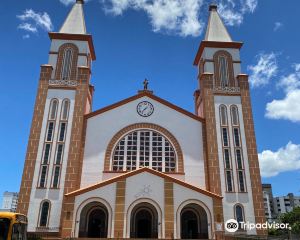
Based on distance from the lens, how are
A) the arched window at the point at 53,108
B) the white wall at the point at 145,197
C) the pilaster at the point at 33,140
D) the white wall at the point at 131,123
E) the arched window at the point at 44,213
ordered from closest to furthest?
the white wall at the point at 145,197
the arched window at the point at 44,213
the pilaster at the point at 33,140
the white wall at the point at 131,123
the arched window at the point at 53,108

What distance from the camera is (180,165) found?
81.8 feet

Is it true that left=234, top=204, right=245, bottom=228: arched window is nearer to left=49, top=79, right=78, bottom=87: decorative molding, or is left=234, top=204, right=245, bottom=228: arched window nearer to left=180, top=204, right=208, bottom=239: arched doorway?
left=180, top=204, right=208, bottom=239: arched doorway

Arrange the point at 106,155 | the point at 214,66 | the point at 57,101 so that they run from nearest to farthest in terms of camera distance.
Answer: the point at 106,155
the point at 57,101
the point at 214,66

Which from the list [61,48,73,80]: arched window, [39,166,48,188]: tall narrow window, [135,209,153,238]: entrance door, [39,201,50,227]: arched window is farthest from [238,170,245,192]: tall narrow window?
[61,48,73,80]: arched window

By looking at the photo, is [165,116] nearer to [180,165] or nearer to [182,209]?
[180,165]

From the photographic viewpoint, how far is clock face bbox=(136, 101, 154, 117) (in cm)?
2678

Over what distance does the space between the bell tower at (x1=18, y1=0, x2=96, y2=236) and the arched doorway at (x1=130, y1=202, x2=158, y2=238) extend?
4574mm

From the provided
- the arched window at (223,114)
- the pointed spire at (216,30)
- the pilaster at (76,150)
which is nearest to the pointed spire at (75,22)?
the pilaster at (76,150)

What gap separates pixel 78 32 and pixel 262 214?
21.9 metres

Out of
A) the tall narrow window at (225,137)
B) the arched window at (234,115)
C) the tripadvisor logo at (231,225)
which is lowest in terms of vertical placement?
the tripadvisor logo at (231,225)

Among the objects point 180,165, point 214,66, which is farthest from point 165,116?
point 214,66

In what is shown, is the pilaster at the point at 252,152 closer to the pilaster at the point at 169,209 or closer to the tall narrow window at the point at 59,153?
the pilaster at the point at 169,209

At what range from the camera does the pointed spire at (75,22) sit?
98.3 feet

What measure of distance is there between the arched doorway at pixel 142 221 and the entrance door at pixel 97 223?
213 cm
